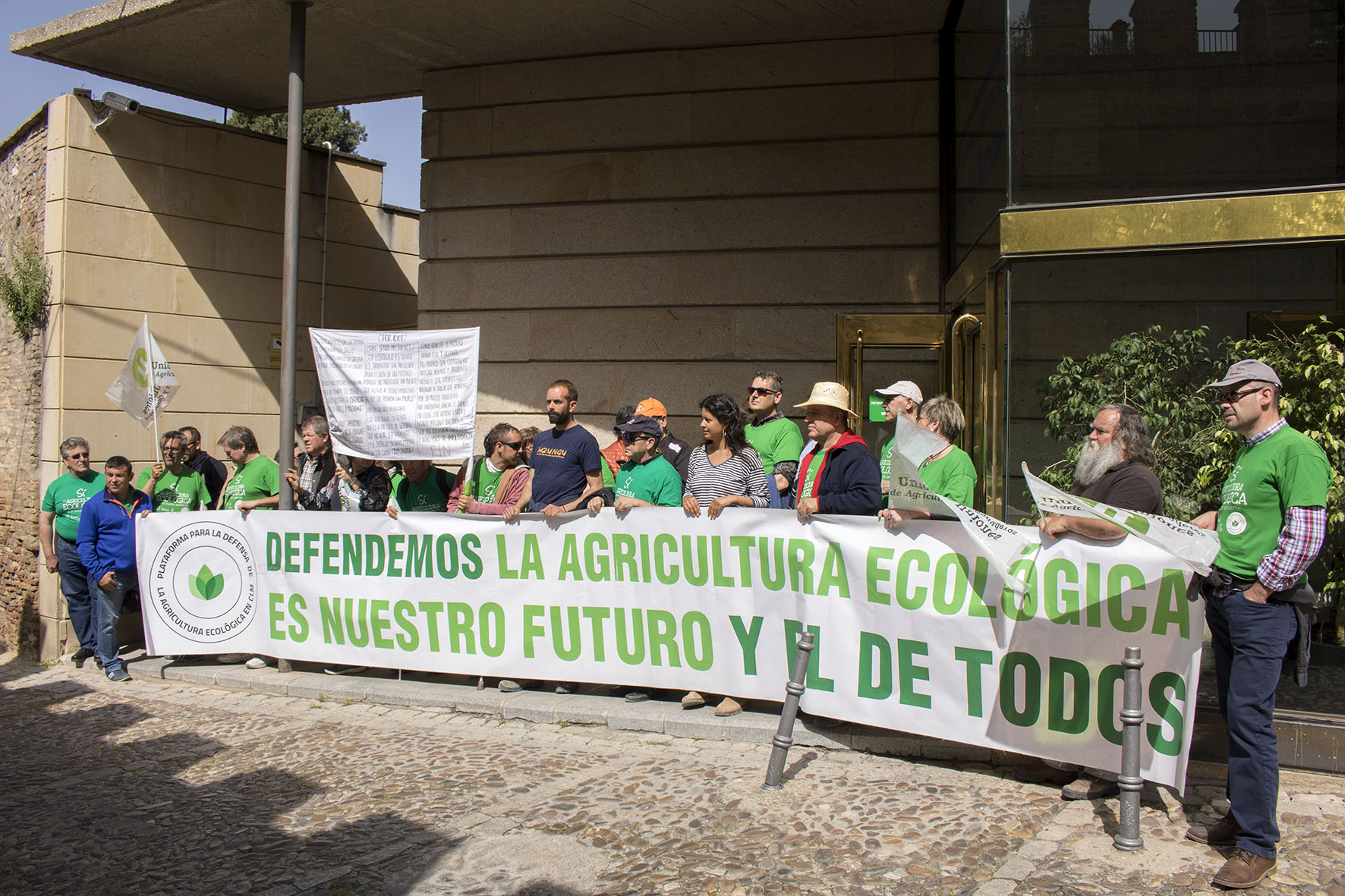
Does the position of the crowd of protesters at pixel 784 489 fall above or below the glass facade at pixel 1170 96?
below

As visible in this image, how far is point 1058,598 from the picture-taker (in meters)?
4.80

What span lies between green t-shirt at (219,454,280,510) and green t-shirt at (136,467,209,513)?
53 cm

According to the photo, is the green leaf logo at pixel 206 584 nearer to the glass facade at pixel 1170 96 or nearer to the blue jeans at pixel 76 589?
the blue jeans at pixel 76 589

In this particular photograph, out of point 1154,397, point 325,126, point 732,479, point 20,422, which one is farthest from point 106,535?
point 325,126

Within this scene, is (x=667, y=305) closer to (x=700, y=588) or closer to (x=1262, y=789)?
(x=700, y=588)

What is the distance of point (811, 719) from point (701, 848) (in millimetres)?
1676

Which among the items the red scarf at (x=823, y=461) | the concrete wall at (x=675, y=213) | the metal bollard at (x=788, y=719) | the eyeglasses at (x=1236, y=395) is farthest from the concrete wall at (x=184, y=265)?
the eyeglasses at (x=1236, y=395)

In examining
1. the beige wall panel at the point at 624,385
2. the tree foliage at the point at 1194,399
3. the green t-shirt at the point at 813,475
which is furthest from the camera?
the beige wall panel at the point at 624,385

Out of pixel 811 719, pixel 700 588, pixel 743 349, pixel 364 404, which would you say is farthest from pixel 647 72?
pixel 811 719

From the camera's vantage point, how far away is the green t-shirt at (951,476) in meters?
5.52

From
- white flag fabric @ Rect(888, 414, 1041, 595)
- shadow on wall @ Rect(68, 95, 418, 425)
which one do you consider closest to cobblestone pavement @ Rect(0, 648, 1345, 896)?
white flag fabric @ Rect(888, 414, 1041, 595)

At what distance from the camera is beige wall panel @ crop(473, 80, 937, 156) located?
959cm

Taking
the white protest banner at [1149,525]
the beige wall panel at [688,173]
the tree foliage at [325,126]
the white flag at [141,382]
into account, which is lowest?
the white protest banner at [1149,525]

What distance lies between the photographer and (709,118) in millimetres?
10117
